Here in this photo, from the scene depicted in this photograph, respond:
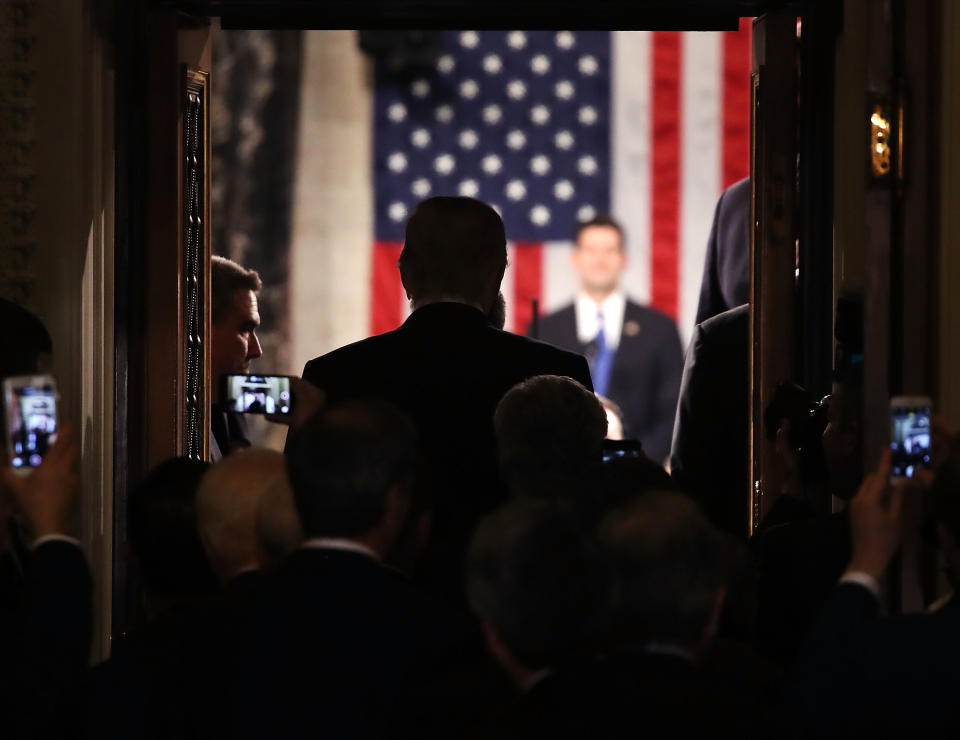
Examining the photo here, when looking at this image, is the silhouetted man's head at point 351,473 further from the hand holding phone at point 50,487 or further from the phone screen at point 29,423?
the phone screen at point 29,423

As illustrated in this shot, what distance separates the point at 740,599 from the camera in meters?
2.60

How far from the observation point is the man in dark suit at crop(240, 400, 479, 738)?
2.11 meters

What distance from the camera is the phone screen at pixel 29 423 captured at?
8.09 feet

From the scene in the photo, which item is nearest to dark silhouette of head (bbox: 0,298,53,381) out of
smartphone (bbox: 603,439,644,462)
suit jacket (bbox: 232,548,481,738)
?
suit jacket (bbox: 232,548,481,738)

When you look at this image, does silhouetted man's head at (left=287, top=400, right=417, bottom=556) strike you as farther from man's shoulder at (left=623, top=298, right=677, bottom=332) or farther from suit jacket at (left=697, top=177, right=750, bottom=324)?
man's shoulder at (left=623, top=298, right=677, bottom=332)

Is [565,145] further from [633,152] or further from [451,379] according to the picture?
[451,379]

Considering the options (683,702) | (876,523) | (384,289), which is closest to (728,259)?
(876,523)

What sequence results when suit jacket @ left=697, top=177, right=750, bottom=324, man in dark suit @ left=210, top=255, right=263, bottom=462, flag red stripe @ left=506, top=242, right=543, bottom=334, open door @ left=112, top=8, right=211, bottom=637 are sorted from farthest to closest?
flag red stripe @ left=506, top=242, right=543, bottom=334
suit jacket @ left=697, top=177, right=750, bottom=324
man in dark suit @ left=210, top=255, right=263, bottom=462
open door @ left=112, top=8, right=211, bottom=637

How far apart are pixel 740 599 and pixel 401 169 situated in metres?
10.0

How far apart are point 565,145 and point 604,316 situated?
1334 millimetres

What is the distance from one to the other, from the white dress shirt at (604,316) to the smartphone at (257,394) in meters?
8.67

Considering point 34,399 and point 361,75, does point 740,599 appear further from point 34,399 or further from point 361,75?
point 361,75

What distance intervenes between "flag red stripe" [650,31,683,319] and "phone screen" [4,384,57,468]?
32.0 feet

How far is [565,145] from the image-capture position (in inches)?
481
